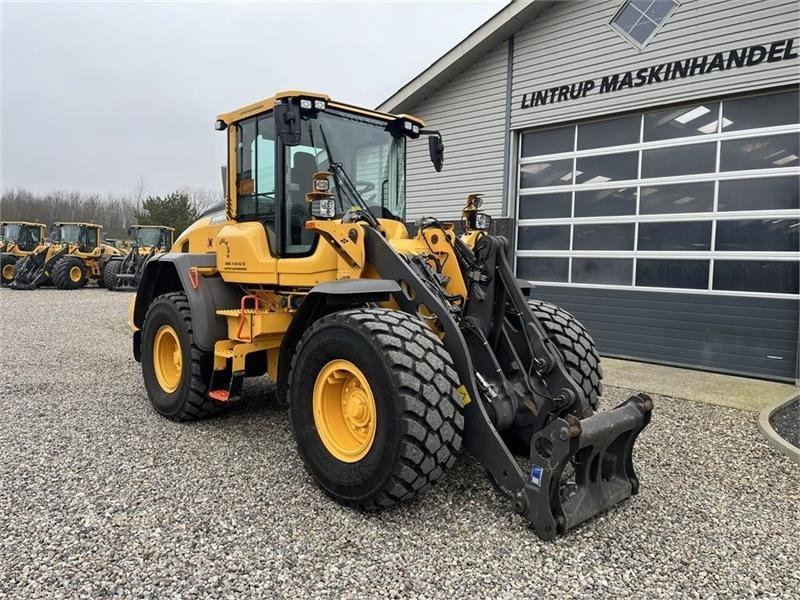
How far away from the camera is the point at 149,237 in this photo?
23.5m

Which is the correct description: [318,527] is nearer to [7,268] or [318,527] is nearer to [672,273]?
[672,273]

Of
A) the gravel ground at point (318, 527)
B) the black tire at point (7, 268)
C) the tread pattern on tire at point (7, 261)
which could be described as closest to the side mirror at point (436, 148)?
the gravel ground at point (318, 527)

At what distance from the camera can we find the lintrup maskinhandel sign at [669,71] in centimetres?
684

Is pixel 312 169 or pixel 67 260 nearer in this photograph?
pixel 312 169

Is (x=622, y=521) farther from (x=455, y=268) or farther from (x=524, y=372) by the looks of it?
(x=455, y=268)

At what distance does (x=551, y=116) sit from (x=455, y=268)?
5.70 meters

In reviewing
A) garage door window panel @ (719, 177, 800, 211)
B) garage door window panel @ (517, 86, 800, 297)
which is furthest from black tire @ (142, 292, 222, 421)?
garage door window panel @ (719, 177, 800, 211)

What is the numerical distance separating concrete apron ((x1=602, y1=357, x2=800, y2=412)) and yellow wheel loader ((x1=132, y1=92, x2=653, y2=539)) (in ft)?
8.99

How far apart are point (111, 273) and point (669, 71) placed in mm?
19376

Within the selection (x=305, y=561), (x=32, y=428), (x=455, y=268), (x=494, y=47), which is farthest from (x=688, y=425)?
(x=494, y=47)

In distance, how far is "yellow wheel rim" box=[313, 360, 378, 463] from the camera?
3.31 m

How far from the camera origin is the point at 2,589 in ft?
8.20

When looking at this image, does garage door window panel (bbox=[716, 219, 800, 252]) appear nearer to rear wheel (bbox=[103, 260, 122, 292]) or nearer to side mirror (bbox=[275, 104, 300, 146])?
side mirror (bbox=[275, 104, 300, 146])

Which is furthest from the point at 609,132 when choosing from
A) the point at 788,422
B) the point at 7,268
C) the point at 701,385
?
the point at 7,268
